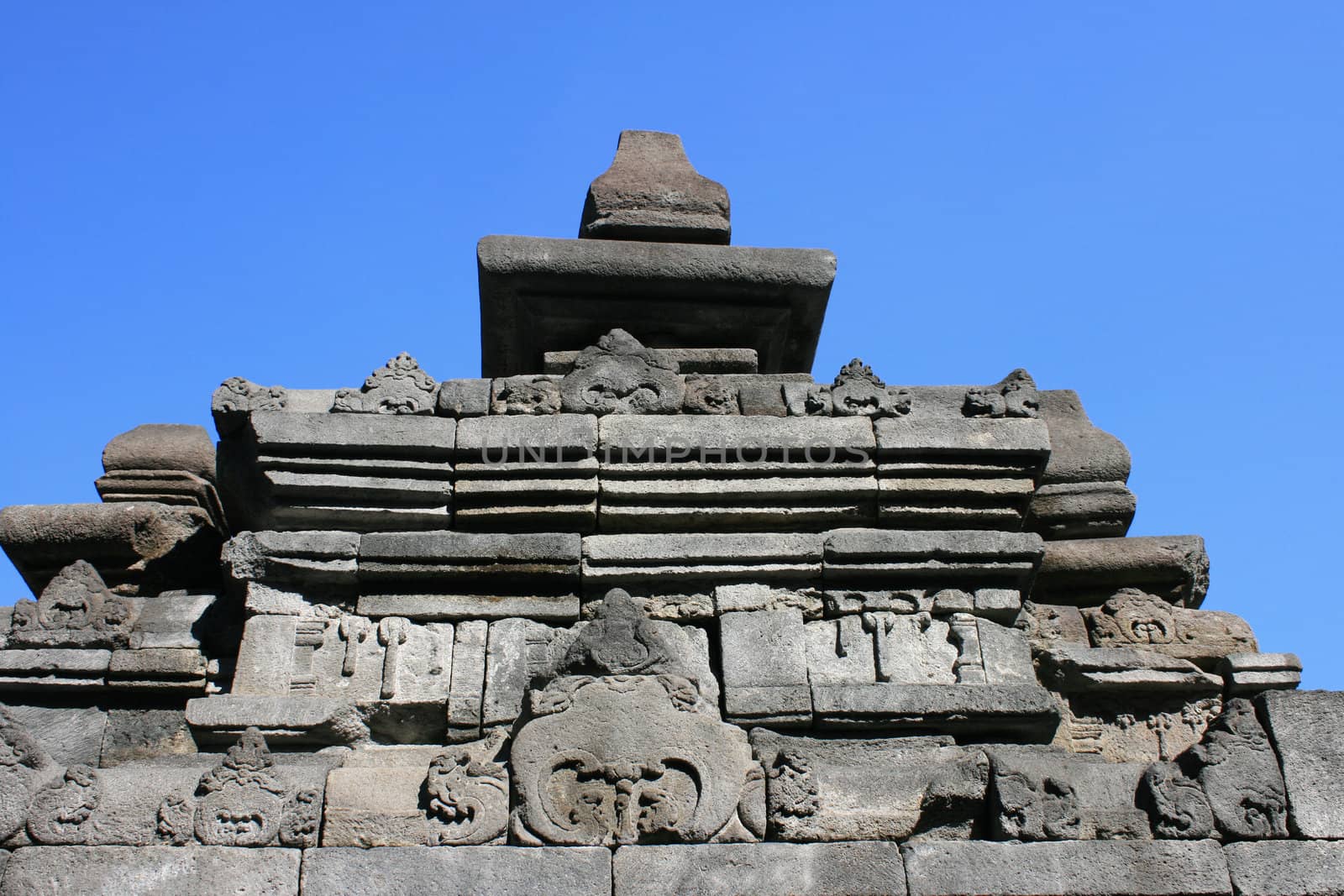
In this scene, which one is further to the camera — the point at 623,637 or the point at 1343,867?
the point at 623,637

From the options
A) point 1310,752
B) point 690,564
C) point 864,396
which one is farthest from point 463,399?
point 1310,752

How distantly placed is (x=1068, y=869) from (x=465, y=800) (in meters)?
1.80

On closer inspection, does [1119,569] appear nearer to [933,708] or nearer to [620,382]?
[933,708]

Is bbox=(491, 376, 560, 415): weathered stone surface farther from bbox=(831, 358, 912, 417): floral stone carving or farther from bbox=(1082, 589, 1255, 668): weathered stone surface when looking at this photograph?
bbox=(1082, 589, 1255, 668): weathered stone surface

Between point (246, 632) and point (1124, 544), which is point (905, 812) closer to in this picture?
point (1124, 544)

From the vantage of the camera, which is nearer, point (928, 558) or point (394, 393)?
point (928, 558)

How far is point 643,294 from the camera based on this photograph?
6.45 metres

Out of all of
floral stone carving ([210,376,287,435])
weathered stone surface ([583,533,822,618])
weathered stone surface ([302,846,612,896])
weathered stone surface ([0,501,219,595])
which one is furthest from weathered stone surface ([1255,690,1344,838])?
weathered stone surface ([0,501,219,595])

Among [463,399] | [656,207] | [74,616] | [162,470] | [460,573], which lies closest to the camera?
[460,573]

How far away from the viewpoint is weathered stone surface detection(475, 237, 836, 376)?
20.9 ft

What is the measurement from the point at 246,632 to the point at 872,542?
7.27ft

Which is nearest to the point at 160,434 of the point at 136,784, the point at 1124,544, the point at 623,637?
the point at 136,784

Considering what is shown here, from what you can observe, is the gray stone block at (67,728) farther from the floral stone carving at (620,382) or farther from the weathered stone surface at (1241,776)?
the weathered stone surface at (1241,776)

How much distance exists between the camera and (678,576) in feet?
17.3
